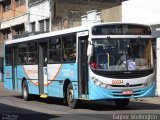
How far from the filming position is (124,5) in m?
32.0

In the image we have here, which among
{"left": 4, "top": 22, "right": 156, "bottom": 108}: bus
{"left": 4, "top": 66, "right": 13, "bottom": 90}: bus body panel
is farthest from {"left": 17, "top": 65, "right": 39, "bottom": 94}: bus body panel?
{"left": 4, "top": 22, "right": 156, "bottom": 108}: bus

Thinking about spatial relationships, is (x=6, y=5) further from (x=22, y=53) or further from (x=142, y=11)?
(x=22, y=53)

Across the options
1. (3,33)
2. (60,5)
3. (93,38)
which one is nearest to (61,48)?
(93,38)

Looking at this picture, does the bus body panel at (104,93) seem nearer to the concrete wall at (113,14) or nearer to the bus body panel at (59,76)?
the bus body panel at (59,76)

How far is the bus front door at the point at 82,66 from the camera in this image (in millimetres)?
18656

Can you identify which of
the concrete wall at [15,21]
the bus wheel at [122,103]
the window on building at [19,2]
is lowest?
the bus wheel at [122,103]

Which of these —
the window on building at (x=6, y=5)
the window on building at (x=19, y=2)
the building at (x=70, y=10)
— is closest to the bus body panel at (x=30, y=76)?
the building at (x=70, y=10)

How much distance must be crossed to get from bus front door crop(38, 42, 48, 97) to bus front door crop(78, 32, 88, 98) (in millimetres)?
3892

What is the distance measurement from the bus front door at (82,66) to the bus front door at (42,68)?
3892mm

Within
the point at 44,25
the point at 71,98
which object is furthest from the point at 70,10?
the point at 71,98

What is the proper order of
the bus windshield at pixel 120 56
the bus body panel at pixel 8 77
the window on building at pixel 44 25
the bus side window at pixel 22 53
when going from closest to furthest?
the bus windshield at pixel 120 56
the bus side window at pixel 22 53
the bus body panel at pixel 8 77
the window on building at pixel 44 25

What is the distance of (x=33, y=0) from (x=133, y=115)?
3308cm

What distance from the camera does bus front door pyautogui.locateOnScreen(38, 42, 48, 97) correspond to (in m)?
22.7

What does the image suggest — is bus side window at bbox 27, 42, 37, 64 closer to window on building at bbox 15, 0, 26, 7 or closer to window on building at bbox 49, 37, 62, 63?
window on building at bbox 49, 37, 62, 63
